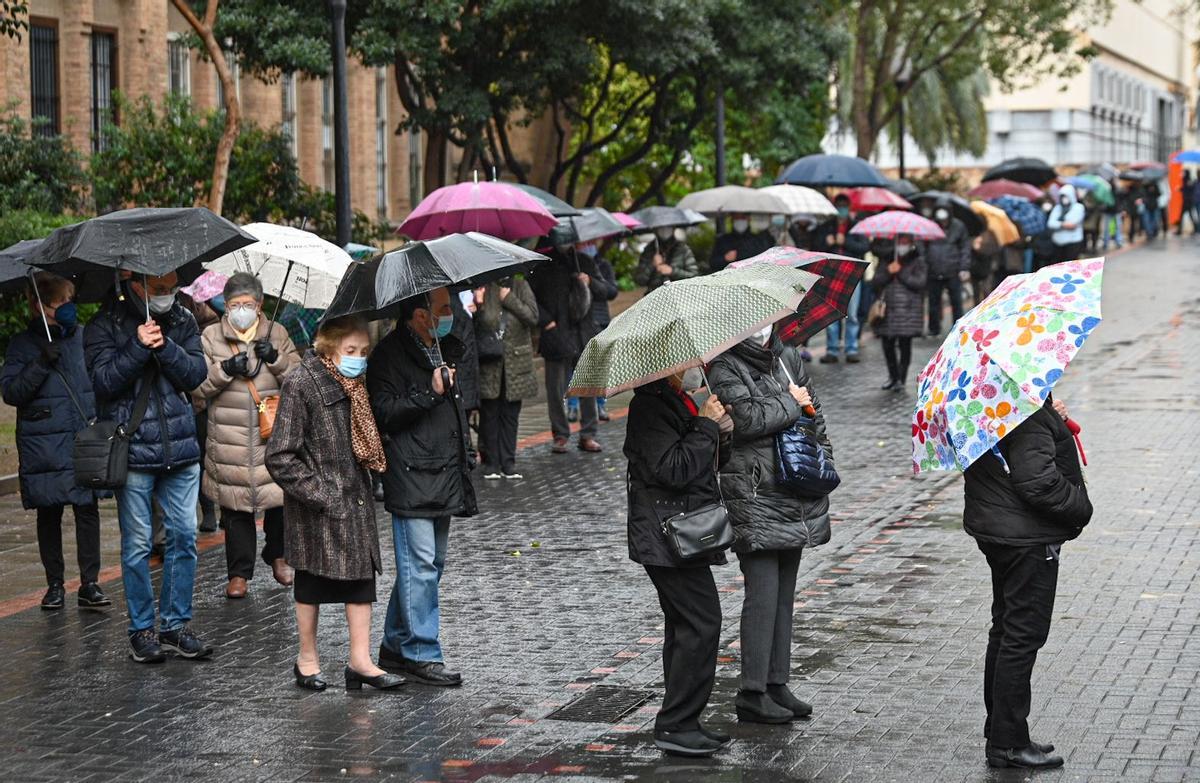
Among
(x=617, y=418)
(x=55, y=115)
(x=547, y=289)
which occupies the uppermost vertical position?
(x=55, y=115)

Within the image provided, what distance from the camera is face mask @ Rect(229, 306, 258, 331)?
9.52 metres

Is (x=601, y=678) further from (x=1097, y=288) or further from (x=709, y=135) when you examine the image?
(x=709, y=135)

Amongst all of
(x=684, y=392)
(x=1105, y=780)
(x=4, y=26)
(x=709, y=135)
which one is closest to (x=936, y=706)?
(x=1105, y=780)

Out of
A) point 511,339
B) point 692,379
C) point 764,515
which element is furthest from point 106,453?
point 511,339

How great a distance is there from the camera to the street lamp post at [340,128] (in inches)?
653

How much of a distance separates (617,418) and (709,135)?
15127 mm

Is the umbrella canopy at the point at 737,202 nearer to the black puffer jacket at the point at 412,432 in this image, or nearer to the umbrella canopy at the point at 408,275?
the umbrella canopy at the point at 408,275

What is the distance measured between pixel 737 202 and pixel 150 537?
12.4m

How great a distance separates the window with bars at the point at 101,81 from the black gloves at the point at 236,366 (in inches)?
519

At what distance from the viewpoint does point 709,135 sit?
32438 mm

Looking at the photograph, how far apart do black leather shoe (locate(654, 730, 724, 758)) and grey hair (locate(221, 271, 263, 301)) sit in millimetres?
3552

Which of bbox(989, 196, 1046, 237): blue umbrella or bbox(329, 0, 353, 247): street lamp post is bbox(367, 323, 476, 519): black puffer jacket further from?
bbox(989, 196, 1046, 237): blue umbrella

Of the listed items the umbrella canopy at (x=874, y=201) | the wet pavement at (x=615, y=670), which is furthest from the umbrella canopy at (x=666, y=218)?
the umbrella canopy at (x=874, y=201)

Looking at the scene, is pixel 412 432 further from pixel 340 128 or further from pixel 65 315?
pixel 340 128
